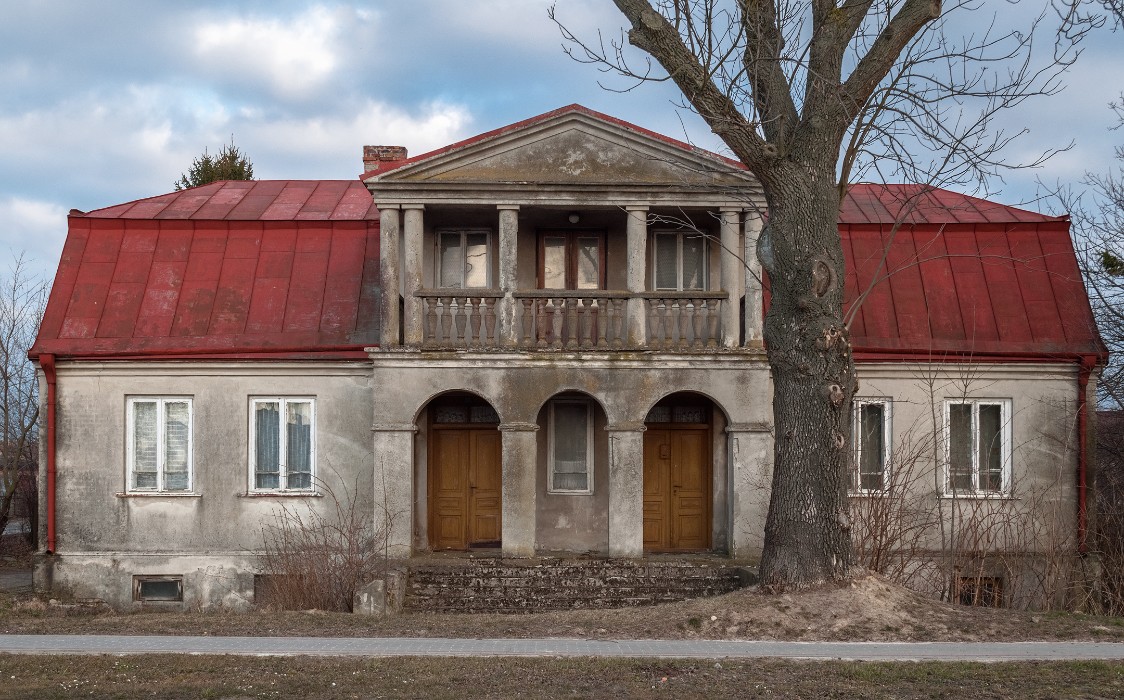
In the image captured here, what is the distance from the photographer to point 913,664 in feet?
31.7

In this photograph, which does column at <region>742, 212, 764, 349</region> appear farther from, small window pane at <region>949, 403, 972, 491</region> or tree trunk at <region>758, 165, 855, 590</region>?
tree trunk at <region>758, 165, 855, 590</region>

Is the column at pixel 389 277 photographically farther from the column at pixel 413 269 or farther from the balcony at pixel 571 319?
the balcony at pixel 571 319

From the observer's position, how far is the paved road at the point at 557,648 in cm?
1012

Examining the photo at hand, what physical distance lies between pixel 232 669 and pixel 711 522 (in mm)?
10315

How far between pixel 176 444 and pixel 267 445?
144 cm

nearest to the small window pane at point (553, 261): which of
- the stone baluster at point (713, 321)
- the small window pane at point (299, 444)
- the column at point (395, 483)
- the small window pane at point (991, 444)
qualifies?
the stone baluster at point (713, 321)

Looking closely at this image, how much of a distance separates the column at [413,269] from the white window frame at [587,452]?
9.82 feet

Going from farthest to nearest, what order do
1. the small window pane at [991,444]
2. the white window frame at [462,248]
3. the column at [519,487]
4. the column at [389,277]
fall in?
the white window frame at [462,248] < the small window pane at [991,444] < the column at [389,277] < the column at [519,487]

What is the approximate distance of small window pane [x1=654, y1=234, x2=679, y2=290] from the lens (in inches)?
732

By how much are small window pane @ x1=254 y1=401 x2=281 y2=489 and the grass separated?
25.5ft

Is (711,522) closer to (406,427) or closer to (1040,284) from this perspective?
(406,427)

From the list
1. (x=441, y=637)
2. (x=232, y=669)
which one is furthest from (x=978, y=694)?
(x=232, y=669)

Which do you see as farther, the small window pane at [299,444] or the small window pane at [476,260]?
the small window pane at [476,260]

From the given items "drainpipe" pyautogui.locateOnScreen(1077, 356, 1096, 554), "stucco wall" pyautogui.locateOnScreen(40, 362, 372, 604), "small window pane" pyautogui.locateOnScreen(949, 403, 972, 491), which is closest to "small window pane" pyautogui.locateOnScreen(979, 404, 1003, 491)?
"small window pane" pyautogui.locateOnScreen(949, 403, 972, 491)
